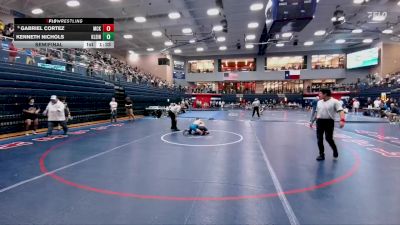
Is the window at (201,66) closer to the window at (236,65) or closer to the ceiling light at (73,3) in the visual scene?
the window at (236,65)

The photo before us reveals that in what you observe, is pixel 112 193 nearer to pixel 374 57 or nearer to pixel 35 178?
pixel 35 178

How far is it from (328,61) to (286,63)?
626 cm

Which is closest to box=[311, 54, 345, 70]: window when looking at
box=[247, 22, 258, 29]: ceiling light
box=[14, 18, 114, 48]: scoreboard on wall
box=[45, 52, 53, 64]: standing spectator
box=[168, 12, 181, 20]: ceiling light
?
box=[247, 22, 258, 29]: ceiling light

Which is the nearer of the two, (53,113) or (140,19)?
(53,113)

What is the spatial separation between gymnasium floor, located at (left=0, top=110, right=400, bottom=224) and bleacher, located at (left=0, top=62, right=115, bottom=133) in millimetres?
4361

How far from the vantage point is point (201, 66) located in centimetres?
4422

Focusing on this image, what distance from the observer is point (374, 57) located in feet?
105

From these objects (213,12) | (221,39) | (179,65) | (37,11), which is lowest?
(179,65)

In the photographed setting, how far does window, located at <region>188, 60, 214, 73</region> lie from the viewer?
4391 cm

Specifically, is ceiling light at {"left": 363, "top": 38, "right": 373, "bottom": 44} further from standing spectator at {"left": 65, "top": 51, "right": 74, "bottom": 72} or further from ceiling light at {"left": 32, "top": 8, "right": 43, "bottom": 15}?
ceiling light at {"left": 32, "top": 8, "right": 43, "bottom": 15}

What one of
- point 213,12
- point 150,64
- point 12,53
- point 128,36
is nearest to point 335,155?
point 12,53

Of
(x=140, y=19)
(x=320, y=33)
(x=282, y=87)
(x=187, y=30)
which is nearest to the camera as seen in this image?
(x=140, y=19)

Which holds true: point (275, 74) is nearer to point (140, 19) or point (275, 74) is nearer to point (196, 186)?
point (140, 19)

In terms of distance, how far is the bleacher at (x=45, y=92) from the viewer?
10.5 m
